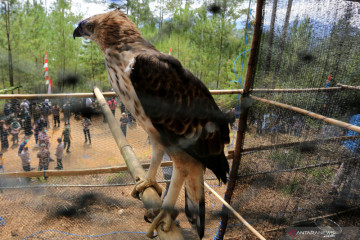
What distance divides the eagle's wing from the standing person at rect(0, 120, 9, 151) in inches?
146

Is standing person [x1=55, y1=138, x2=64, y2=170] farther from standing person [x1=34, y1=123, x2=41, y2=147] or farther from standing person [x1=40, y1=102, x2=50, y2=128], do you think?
standing person [x1=40, y1=102, x2=50, y2=128]

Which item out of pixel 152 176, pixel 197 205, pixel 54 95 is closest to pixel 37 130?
pixel 54 95

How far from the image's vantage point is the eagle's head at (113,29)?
1.25 m

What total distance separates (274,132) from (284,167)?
332 millimetres

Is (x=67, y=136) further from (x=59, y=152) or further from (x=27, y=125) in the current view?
(x=27, y=125)

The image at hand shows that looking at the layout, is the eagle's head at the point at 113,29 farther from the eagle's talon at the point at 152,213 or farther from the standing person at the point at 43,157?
the standing person at the point at 43,157

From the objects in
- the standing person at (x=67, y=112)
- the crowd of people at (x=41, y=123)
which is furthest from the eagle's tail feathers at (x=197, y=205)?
the standing person at (x=67, y=112)

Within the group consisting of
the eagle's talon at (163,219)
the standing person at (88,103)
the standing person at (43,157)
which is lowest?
the standing person at (43,157)

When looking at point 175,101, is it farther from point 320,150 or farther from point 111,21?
point 320,150

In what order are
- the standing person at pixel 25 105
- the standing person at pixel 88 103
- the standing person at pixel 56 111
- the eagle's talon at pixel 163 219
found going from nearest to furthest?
the eagle's talon at pixel 163 219 → the standing person at pixel 88 103 → the standing person at pixel 25 105 → the standing person at pixel 56 111

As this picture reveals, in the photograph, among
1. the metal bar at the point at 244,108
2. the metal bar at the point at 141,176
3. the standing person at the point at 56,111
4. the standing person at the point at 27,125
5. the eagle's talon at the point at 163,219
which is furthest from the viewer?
the standing person at the point at 27,125

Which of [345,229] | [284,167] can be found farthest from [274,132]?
[345,229]

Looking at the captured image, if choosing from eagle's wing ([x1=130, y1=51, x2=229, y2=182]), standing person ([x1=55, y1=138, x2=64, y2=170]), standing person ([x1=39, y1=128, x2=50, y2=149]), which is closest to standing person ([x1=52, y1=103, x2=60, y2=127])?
standing person ([x1=39, y1=128, x2=50, y2=149])

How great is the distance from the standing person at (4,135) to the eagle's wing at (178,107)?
371 centimetres
